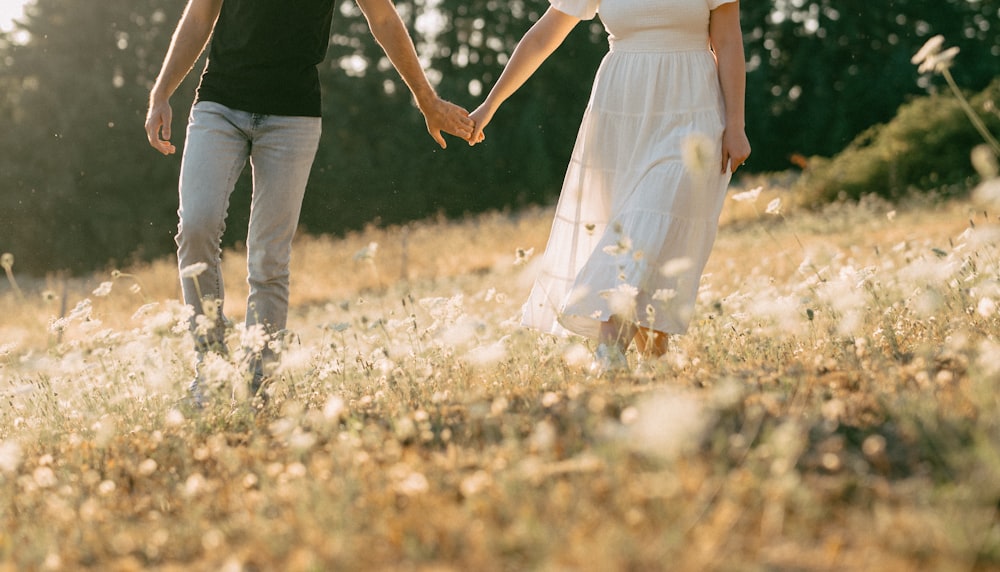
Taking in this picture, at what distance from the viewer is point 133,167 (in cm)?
3141

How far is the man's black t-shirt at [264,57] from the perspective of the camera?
4.49 meters

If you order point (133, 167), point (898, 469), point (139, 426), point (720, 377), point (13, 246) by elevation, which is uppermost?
point (898, 469)

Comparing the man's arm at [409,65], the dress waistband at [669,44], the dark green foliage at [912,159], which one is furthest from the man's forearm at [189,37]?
the dark green foliage at [912,159]

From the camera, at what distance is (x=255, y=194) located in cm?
462

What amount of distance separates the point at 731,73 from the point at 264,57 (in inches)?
83.8

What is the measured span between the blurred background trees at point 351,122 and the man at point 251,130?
88.4 ft

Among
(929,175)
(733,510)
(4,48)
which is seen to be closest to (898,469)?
(733,510)

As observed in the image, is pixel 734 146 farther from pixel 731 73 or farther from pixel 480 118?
pixel 480 118

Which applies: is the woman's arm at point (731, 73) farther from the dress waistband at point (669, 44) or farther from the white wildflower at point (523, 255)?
the white wildflower at point (523, 255)

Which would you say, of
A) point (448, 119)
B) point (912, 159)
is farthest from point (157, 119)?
point (912, 159)

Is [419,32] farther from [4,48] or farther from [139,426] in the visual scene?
[139,426]

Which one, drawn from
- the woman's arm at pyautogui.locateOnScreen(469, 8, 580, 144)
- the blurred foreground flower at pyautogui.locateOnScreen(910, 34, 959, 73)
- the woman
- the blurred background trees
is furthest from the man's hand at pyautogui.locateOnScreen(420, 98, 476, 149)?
the blurred background trees

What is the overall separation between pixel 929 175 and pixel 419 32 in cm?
2149

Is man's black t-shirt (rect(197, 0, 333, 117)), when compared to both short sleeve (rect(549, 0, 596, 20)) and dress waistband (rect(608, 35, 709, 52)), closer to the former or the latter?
short sleeve (rect(549, 0, 596, 20))
